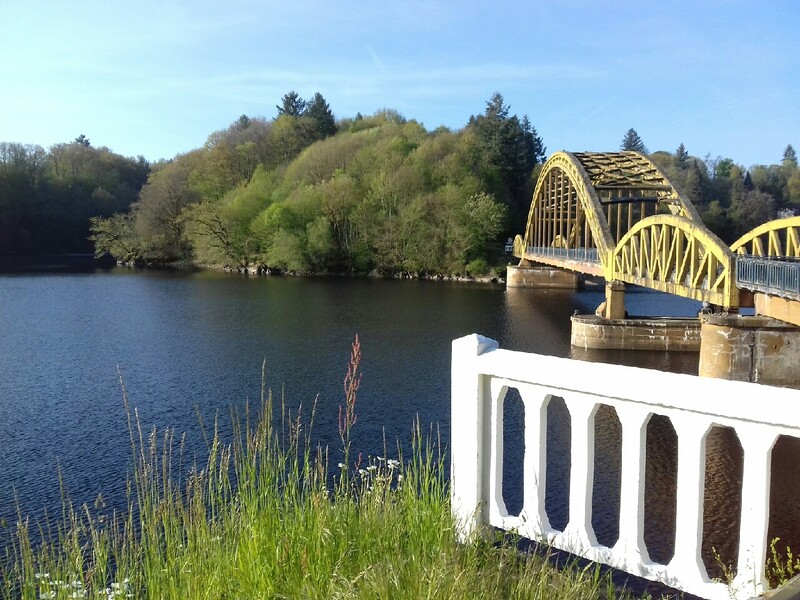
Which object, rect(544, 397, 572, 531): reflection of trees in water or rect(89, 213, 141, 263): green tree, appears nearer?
rect(544, 397, 572, 531): reflection of trees in water

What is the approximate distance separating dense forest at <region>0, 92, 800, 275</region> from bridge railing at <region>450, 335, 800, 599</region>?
55313 mm

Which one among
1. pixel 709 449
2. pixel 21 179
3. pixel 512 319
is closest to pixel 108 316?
pixel 512 319

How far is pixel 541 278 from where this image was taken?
58.5 meters

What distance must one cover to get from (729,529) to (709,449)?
4642 millimetres

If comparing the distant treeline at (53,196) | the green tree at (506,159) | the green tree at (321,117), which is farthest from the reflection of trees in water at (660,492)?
the distant treeline at (53,196)

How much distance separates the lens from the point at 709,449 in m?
15.7

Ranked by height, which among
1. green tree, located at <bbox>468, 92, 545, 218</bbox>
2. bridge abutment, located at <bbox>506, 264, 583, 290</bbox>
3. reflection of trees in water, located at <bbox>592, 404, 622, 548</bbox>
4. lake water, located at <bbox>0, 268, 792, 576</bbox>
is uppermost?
green tree, located at <bbox>468, 92, 545, 218</bbox>

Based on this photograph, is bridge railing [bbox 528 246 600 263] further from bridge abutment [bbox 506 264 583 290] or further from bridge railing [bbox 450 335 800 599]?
bridge railing [bbox 450 335 800 599]

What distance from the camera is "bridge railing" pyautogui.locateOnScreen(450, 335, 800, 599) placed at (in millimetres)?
2893

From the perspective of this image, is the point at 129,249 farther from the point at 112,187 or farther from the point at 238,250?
the point at 112,187

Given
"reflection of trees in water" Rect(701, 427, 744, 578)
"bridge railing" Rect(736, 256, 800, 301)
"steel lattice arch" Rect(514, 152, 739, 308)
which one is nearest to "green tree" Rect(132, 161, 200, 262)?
"steel lattice arch" Rect(514, 152, 739, 308)

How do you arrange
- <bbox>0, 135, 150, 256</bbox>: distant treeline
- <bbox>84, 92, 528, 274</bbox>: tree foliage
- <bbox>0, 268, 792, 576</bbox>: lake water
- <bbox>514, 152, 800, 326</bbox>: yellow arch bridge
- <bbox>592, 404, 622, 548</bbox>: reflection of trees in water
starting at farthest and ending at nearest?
<bbox>0, 135, 150, 256</bbox>: distant treeline, <bbox>84, 92, 528, 274</bbox>: tree foliage, <bbox>514, 152, 800, 326</bbox>: yellow arch bridge, <bbox>0, 268, 792, 576</bbox>: lake water, <bbox>592, 404, 622, 548</bbox>: reflection of trees in water

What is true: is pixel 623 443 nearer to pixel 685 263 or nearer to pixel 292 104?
pixel 685 263

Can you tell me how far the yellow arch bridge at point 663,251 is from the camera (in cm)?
2072
